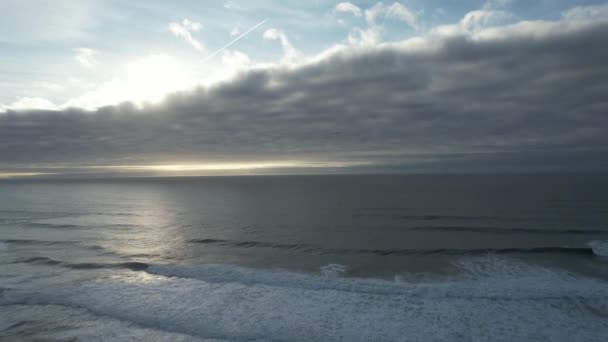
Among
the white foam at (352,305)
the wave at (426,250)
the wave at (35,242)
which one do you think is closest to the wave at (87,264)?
the white foam at (352,305)

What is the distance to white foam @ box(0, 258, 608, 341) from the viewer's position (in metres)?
11.6

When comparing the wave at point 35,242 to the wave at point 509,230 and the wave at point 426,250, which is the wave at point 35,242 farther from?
the wave at point 509,230

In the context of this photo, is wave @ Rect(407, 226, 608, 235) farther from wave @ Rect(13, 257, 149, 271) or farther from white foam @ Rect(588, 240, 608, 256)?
wave @ Rect(13, 257, 149, 271)

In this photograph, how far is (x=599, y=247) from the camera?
2323cm

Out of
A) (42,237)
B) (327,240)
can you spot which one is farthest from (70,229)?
(327,240)

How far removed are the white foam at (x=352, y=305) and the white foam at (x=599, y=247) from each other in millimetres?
7445

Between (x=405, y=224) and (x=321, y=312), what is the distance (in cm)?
2481

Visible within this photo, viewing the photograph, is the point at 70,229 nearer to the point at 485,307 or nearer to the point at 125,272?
the point at 125,272

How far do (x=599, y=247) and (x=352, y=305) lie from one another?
2236 cm

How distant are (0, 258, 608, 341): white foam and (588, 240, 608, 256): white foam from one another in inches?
293

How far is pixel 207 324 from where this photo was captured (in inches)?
481

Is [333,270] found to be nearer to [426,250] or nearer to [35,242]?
[426,250]

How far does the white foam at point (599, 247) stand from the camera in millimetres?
22031

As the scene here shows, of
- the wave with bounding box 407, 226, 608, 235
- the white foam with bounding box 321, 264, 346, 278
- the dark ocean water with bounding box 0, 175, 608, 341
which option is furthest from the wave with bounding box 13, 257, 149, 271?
the wave with bounding box 407, 226, 608, 235
